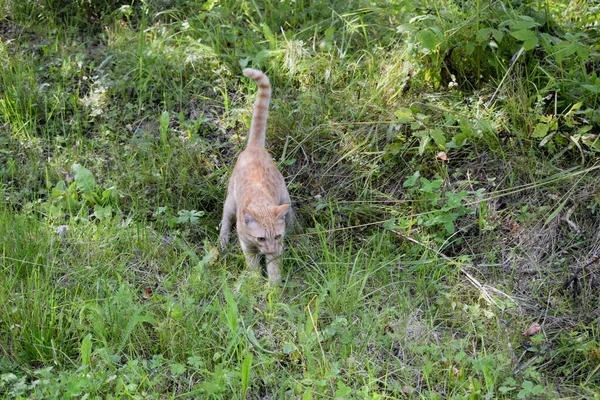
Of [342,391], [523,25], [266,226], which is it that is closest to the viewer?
[342,391]

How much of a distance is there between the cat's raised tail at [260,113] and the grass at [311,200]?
377 millimetres

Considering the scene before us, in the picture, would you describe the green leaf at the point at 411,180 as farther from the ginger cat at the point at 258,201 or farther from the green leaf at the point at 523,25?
the green leaf at the point at 523,25

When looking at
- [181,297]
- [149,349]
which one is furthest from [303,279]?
[149,349]

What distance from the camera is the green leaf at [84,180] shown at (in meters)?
5.65

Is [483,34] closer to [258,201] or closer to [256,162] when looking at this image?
[256,162]

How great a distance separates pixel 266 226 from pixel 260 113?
1009 millimetres

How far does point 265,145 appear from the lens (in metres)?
6.12

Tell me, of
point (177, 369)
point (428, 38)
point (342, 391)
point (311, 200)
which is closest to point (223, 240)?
point (311, 200)

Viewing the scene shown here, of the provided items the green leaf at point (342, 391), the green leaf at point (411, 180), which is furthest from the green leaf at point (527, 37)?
the green leaf at point (342, 391)

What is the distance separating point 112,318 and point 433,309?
1.82 meters

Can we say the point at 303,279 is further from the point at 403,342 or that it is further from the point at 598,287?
the point at 598,287

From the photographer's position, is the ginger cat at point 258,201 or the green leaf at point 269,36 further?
the green leaf at point 269,36

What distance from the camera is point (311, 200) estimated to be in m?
5.80

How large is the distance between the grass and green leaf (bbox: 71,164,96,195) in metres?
0.02
